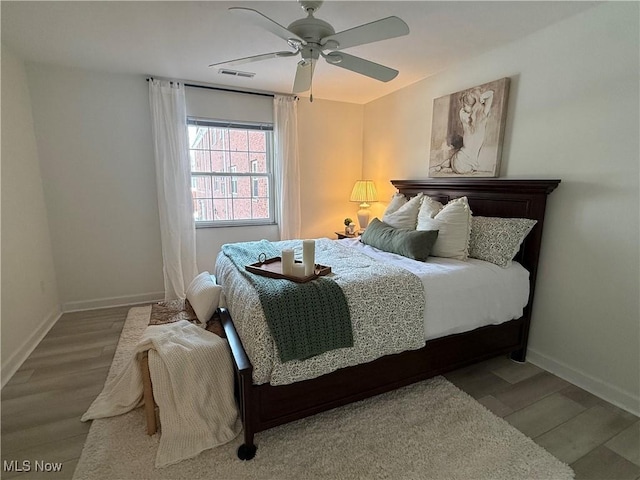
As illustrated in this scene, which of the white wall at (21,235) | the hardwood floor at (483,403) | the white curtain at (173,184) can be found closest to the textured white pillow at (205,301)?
the hardwood floor at (483,403)

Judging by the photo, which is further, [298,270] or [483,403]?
[483,403]

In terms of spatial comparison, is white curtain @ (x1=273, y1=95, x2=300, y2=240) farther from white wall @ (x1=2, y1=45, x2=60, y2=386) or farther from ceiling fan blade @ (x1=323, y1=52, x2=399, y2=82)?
white wall @ (x1=2, y1=45, x2=60, y2=386)

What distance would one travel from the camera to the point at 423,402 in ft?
6.45

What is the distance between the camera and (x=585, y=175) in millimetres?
2078

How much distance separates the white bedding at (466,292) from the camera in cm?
196

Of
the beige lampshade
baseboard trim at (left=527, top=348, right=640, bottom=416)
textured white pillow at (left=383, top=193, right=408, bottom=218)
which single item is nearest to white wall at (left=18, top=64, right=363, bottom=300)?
the beige lampshade

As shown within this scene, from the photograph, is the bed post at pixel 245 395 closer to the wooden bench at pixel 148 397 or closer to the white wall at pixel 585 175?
the wooden bench at pixel 148 397

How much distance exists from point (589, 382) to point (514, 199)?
1.37m

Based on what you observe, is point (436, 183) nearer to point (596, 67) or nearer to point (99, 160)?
point (596, 67)

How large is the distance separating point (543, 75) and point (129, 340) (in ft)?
13.1

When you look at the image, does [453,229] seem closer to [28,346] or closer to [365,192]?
[365,192]

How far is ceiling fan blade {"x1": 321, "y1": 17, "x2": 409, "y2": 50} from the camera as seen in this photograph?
1.52 meters

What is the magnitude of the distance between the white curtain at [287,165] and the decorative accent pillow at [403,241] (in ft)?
4.63

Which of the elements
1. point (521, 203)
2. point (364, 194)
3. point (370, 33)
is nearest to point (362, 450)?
point (521, 203)
